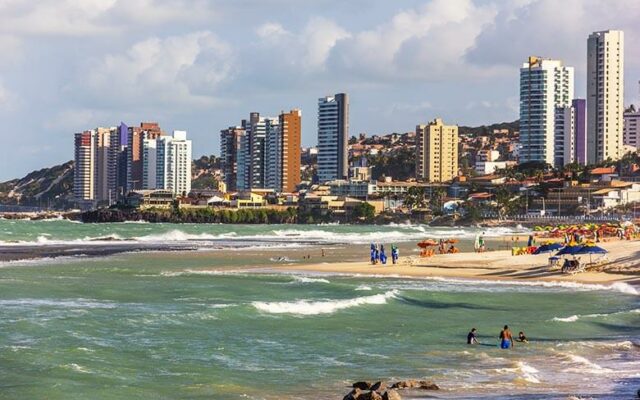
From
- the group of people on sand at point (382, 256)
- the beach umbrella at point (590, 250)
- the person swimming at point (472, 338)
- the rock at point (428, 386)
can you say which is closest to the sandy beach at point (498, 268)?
the group of people on sand at point (382, 256)

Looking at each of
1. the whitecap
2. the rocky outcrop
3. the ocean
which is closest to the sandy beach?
the ocean

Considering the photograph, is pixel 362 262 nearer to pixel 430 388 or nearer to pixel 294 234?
pixel 430 388

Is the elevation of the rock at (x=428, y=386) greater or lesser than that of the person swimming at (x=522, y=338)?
lesser

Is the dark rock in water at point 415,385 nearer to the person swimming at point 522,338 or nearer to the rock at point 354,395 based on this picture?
the rock at point 354,395

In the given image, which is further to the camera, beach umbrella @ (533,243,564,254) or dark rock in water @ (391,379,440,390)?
beach umbrella @ (533,243,564,254)

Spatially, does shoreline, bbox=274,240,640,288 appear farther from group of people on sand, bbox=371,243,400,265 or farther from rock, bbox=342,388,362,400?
rock, bbox=342,388,362,400

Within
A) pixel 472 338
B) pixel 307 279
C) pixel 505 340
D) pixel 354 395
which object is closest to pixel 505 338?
pixel 505 340
